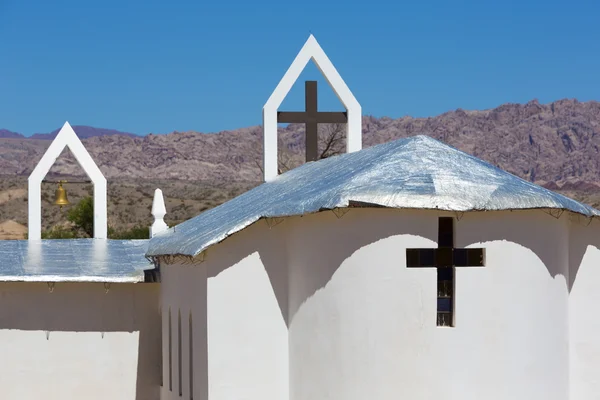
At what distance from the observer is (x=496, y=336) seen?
1404 centimetres

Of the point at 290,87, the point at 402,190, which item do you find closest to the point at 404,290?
the point at 402,190

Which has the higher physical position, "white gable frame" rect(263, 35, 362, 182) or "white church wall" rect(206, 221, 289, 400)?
"white gable frame" rect(263, 35, 362, 182)

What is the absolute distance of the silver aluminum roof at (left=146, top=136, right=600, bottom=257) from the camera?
13852 millimetres

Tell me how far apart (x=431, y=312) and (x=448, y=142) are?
486ft

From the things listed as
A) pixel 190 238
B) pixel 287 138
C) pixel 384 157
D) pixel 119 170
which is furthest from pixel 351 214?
pixel 287 138

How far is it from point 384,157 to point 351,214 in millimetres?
1500

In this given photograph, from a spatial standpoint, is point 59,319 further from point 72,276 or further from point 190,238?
point 190,238

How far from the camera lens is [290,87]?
21328 millimetres

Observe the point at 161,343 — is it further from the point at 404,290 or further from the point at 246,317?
the point at 404,290

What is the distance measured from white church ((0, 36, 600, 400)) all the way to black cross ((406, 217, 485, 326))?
0.01 meters

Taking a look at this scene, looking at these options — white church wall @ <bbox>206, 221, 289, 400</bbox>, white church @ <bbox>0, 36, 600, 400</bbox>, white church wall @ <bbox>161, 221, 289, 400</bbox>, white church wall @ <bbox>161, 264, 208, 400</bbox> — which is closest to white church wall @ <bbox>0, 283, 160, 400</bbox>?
white church wall @ <bbox>161, 264, 208, 400</bbox>

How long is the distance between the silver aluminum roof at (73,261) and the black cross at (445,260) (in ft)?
23.2

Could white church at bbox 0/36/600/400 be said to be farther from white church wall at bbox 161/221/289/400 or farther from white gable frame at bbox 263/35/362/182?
white gable frame at bbox 263/35/362/182

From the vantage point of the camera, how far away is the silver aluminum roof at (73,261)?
64.8 feet
